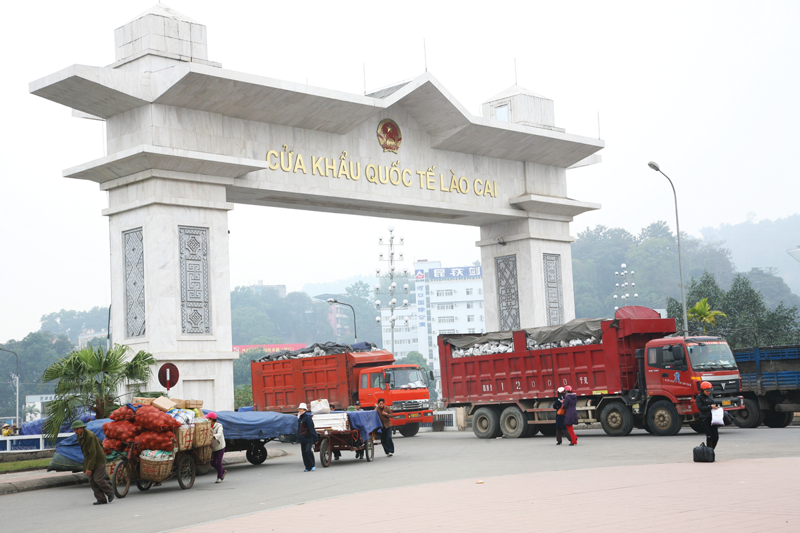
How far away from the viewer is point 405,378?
2672 cm

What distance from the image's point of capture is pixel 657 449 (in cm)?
1812

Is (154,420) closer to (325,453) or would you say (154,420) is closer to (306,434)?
(306,434)

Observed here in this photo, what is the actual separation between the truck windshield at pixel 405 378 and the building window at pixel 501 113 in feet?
34.1

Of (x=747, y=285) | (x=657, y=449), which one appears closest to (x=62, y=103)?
(x=657, y=449)

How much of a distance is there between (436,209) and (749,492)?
19.3 metres

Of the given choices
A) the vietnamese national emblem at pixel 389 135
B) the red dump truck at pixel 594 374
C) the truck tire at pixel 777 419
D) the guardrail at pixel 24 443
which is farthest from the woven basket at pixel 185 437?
the truck tire at pixel 777 419

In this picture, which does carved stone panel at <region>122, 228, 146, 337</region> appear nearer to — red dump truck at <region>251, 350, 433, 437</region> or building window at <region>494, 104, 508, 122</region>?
red dump truck at <region>251, 350, 433, 437</region>

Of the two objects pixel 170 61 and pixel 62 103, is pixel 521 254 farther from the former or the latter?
pixel 62 103

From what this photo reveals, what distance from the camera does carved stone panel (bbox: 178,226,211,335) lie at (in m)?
23.2

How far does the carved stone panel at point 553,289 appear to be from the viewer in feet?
105

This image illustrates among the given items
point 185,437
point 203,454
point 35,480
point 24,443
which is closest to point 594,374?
point 203,454

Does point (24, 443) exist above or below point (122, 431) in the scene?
below

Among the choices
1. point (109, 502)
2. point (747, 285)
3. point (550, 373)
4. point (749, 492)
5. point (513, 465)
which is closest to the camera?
point (749, 492)

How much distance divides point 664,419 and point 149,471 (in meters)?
12.4
